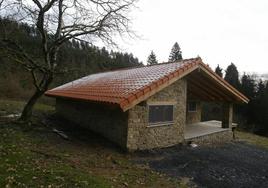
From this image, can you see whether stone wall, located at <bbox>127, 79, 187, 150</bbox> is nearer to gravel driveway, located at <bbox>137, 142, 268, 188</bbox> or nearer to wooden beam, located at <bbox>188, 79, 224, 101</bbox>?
gravel driveway, located at <bbox>137, 142, 268, 188</bbox>

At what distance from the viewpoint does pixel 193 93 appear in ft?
58.9

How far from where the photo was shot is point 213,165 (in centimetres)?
1001

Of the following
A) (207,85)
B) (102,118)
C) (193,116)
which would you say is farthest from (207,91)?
(102,118)

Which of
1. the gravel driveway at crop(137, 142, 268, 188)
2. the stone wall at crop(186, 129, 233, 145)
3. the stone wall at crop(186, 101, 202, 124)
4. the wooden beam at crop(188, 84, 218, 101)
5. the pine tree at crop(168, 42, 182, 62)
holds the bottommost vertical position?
the gravel driveway at crop(137, 142, 268, 188)

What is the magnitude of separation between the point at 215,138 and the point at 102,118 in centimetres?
660

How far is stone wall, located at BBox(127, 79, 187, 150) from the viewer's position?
411 inches

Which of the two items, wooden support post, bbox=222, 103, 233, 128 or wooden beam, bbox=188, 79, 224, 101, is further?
wooden support post, bbox=222, 103, 233, 128

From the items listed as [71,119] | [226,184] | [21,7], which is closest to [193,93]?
[71,119]

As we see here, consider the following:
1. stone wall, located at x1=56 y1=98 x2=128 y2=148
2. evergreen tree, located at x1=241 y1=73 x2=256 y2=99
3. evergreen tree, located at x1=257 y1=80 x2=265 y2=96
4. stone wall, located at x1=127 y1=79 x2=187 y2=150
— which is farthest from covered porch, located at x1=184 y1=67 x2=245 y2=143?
evergreen tree, located at x1=241 y1=73 x2=256 y2=99

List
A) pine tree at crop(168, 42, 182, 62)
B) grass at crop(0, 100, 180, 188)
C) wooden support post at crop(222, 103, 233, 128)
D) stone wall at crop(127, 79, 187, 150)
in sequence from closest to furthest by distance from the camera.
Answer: grass at crop(0, 100, 180, 188) < stone wall at crop(127, 79, 187, 150) < wooden support post at crop(222, 103, 233, 128) < pine tree at crop(168, 42, 182, 62)

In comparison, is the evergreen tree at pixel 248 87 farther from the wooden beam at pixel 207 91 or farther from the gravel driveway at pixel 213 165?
the gravel driveway at pixel 213 165

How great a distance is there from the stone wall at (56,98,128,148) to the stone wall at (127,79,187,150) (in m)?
0.37

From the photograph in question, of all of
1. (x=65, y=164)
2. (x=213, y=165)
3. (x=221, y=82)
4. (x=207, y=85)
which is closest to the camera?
(x=65, y=164)

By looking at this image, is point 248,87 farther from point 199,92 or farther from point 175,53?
point 199,92
